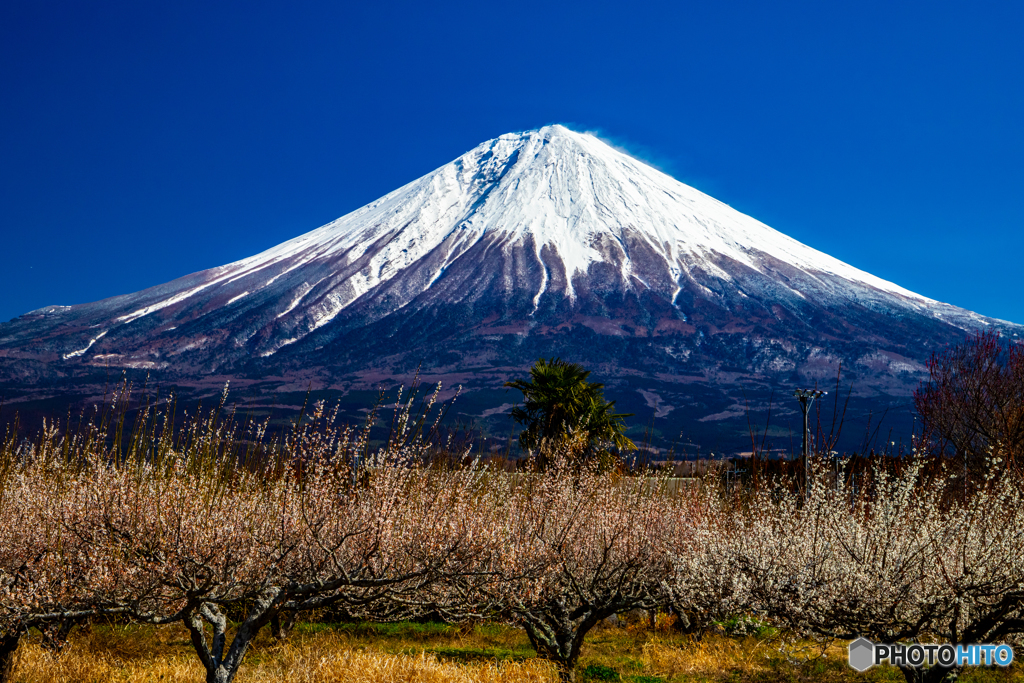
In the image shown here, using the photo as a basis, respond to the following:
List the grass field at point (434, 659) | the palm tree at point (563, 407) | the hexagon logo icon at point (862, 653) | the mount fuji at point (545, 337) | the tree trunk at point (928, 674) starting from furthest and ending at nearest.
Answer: the mount fuji at point (545, 337) → the palm tree at point (563, 407) → the grass field at point (434, 659) → the hexagon logo icon at point (862, 653) → the tree trunk at point (928, 674)

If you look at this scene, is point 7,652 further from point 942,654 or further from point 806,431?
point 806,431

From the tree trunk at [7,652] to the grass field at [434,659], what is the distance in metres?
0.59

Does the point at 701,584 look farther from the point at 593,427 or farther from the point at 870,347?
the point at 870,347

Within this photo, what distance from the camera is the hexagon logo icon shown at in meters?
9.52

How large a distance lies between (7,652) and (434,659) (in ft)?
17.7

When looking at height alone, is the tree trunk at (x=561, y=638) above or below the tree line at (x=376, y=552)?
below

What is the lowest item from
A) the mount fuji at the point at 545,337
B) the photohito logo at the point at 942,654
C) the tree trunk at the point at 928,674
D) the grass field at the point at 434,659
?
the grass field at the point at 434,659

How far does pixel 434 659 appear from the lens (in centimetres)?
1133

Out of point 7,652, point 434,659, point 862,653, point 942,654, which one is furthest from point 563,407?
point 7,652

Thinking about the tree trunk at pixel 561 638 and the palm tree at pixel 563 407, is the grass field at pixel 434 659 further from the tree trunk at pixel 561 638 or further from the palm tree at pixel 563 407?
the palm tree at pixel 563 407

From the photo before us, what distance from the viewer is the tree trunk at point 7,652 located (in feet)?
28.5

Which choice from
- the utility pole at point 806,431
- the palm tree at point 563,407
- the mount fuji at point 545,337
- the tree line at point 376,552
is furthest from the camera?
the mount fuji at point 545,337

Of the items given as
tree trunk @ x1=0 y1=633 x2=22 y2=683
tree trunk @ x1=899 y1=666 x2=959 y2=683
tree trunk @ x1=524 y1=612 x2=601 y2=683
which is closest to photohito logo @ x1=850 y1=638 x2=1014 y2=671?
tree trunk @ x1=899 y1=666 x2=959 y2=683

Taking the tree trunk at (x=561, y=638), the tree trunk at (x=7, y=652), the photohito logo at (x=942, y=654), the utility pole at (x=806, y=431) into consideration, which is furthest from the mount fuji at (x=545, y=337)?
the photohito logo at (x=942, y=654)
